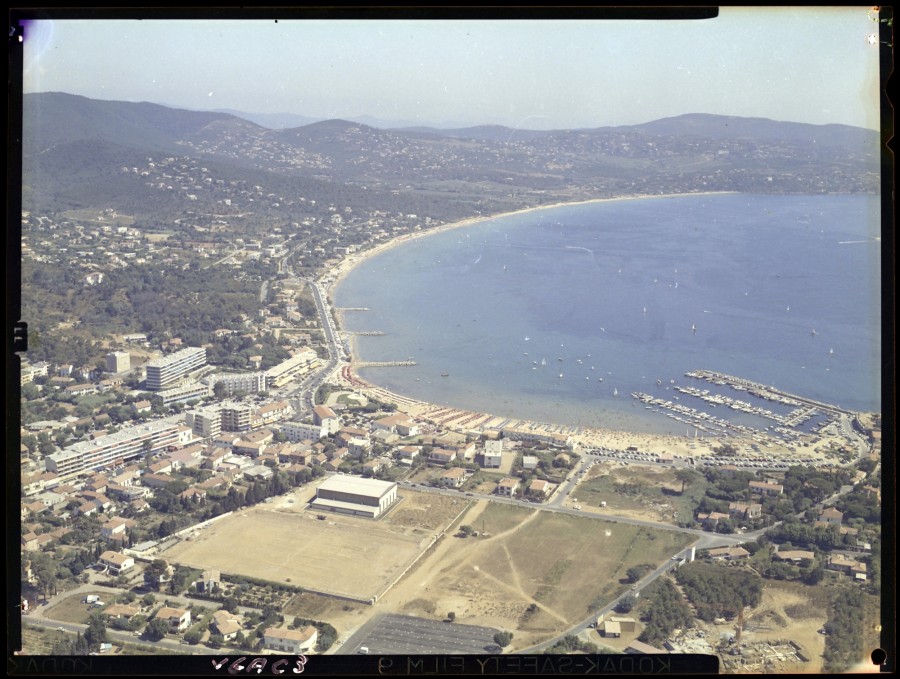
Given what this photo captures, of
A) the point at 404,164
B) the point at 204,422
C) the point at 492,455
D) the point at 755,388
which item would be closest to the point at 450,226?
the point at 404,164

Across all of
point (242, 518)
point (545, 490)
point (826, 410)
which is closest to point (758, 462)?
point (826, 410)

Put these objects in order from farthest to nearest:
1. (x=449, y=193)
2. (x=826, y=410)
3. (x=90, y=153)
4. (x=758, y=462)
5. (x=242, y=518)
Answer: (x=449, y=193) < (x=90, y=153) < (x=826, y=410) < (x=758, y=462) < (x=242, y=518)

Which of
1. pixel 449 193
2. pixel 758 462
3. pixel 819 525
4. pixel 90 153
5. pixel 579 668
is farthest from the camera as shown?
pixel 449 193

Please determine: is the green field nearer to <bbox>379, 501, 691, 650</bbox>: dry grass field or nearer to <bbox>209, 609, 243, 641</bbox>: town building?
<bbox>379, 501, 691, 650</bbox>: dry grass field

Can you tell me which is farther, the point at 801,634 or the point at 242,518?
the point at 242,518

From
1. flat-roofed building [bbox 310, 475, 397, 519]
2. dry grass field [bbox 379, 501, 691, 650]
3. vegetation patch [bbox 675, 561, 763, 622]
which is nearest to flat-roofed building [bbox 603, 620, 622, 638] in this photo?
dry grass field [bbox 379, 501, 691, 650]

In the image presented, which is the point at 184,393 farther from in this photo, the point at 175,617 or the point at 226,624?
the point at 226,624

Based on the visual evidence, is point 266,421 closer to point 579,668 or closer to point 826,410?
point 826,410
